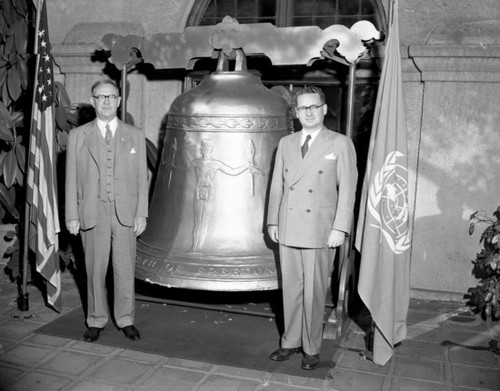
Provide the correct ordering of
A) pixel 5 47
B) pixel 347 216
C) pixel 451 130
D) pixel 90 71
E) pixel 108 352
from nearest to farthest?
pixel 347 216
pixel 108 352
pixel 451 130
pixel 5 47
pixel 90 71

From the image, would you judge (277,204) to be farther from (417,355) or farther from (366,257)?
(417,355)

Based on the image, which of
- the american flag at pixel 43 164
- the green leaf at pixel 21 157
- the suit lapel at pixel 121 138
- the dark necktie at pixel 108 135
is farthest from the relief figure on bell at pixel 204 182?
the green leaf at pixel 21 157

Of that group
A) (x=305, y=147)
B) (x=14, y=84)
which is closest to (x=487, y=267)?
(x=305, y=147)

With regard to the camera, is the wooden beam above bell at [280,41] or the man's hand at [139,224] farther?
the man's hand at [139,224]

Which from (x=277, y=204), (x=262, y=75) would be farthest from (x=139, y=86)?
(x=277, y=204)

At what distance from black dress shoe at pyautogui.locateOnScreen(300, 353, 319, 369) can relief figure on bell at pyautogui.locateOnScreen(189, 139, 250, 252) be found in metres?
0.97

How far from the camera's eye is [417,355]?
13.6ft

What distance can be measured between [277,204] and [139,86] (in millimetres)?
2553

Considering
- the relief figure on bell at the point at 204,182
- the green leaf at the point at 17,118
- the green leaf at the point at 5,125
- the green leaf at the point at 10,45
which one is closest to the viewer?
the relief figure on bell at the point at 204,182

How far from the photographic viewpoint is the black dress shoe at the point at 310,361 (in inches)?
150

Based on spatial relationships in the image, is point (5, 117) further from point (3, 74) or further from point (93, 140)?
point (93, 140)

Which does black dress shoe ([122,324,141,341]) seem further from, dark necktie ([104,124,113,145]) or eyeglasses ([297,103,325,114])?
eyeglasses ([297,103,325,114])

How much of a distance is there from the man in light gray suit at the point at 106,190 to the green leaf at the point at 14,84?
1442mm

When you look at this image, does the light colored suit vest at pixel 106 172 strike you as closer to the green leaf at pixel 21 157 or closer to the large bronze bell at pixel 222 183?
the large bronze bell at pixel 222 183
